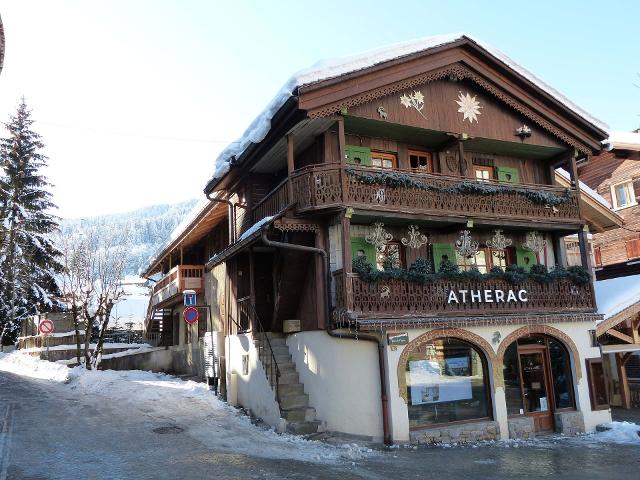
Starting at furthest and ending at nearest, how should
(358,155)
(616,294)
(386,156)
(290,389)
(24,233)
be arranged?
(24,233)
(616,294)
(386,156)
(358,155)
(290,389)

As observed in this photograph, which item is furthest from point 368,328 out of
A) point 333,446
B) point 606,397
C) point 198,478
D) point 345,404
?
point 606,397

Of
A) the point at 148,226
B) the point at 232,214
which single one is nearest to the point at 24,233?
the point at 232,214

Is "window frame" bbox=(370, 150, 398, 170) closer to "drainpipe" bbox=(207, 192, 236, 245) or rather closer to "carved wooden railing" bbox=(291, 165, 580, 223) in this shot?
"carved wooden railing" bbox=(291, 165, 580, 223)

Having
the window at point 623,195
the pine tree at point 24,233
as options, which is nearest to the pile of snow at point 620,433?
A: the window at point 623,195

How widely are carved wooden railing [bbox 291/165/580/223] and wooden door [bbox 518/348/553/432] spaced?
399cm

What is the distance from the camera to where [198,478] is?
9.50 metres

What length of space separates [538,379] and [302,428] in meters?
7.11

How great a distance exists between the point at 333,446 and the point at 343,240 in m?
4.82

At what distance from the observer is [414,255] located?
15.6 m

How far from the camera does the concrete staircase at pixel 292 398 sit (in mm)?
13461

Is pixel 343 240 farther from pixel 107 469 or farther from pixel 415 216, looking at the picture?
pixel 107 469

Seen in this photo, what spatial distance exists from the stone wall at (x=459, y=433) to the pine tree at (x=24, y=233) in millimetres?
27878

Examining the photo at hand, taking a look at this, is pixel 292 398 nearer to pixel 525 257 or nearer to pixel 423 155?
pixel 423 155

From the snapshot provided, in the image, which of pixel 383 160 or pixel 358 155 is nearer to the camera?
pixel 358 155
